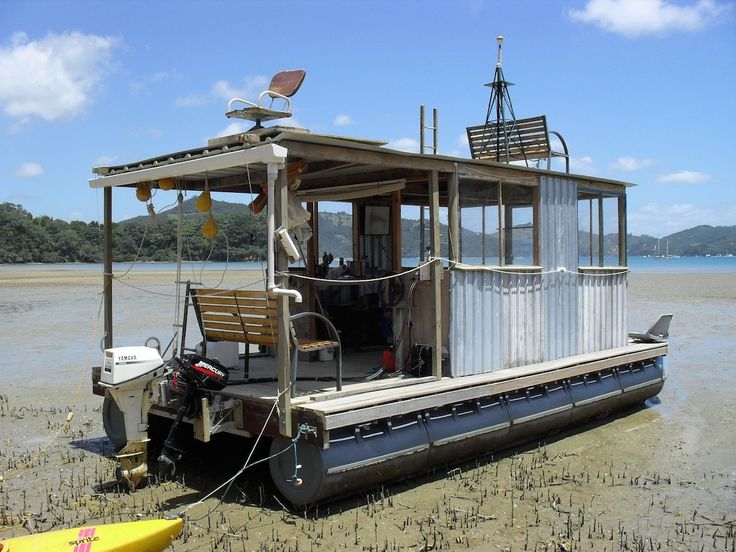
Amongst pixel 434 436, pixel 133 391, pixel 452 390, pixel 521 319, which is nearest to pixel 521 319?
pixel 521 319

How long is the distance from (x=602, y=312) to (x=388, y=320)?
2.96 meters

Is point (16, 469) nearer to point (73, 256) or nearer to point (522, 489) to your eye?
point (522, 489)

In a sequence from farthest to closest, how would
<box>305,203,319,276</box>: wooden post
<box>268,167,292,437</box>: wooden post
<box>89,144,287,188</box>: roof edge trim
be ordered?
<box>305,203,319,276</box>: wooden post, <box>268,167,292,437</box>: wooden post, <box>89,144,287,188</box>: roof edge trim

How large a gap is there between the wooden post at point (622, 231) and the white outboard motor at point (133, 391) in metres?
7.01

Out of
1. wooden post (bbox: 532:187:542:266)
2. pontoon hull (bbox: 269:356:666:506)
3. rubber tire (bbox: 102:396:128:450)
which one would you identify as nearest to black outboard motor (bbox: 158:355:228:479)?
pontoon hull (bbox: 269:356:666:506)

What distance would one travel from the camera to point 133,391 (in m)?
6.96

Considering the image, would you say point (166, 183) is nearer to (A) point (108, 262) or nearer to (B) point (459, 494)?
(A) point (108, 262)

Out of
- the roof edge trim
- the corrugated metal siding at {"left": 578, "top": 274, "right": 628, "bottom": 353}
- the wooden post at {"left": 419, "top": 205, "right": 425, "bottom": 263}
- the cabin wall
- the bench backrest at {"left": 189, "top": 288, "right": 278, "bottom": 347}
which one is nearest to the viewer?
the roof edge trim

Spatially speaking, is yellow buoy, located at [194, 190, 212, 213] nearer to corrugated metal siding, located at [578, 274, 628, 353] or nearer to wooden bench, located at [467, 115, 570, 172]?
wooden bench, located at [467, 115, 570, 172]

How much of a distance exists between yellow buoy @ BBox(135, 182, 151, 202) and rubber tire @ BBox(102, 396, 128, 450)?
2194 mm

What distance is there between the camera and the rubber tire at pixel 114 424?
27.4 feet

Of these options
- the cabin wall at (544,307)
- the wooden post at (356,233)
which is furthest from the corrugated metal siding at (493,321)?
the wooden post at (356,233)

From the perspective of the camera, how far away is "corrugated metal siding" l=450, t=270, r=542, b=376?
323 inches

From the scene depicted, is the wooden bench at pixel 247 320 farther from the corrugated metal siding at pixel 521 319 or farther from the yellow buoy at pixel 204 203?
the corrugated metal siding at pixel 521 319
